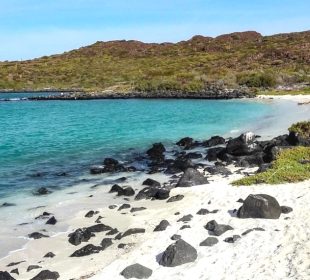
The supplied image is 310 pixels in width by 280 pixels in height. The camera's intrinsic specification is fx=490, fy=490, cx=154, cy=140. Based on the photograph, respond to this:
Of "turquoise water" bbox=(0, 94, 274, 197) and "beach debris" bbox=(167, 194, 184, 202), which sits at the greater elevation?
"beach debris" bbox=(167, 194, 184, 202)

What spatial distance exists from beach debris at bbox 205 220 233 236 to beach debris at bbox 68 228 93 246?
3.83m

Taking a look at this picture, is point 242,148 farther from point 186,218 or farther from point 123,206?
point 186,218

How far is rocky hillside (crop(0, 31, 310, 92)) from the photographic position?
95.7 metres

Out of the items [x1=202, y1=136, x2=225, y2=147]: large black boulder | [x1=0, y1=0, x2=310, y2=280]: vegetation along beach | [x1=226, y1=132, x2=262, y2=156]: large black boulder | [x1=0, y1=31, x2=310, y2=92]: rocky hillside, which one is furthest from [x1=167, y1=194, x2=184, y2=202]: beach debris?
[x1=0, y1=31, x2=310, y2=92]: rocky hillside

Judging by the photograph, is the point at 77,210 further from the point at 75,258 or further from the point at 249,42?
the point at 249,42

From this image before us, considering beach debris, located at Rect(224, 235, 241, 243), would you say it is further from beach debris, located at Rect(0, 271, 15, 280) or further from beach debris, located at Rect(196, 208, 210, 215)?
beach debris, located at Rect(0, 271, 15, 280)

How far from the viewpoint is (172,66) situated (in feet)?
399

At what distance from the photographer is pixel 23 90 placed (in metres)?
133

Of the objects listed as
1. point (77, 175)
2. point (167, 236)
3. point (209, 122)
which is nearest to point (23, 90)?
point (209, 122)

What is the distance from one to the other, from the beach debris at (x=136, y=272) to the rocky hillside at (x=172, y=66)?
79.1m

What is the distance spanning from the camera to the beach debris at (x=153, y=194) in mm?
19969

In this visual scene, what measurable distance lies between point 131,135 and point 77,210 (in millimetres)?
26115

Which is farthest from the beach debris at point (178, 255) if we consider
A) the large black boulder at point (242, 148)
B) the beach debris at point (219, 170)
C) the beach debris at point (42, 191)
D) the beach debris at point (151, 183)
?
the large black boulder at point (242, 148)

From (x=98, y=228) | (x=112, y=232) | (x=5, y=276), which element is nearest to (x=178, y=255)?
(x=112, y=232)
